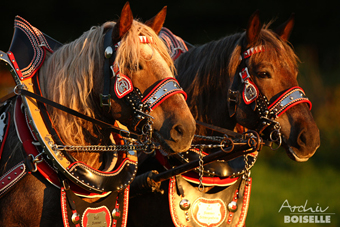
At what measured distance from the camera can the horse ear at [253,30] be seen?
6.73 feet

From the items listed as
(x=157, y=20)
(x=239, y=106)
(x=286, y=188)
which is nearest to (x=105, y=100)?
(x=157, y=20)

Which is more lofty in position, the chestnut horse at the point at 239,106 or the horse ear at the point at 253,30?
the horse ear at the point at 253,30

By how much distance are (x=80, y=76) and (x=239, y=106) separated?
786 mm

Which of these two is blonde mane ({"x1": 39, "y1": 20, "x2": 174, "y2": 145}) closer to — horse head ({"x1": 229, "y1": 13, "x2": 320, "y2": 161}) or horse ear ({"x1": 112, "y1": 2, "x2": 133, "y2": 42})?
horse ear ({"x1": 112, "y1": 2, "x2": 133, "y2": 42})

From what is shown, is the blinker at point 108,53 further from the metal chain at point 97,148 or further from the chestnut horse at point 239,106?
the chestnut horse at point 239,106

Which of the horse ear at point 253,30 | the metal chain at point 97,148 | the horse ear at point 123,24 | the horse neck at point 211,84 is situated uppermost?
the horse ear at point 253,30

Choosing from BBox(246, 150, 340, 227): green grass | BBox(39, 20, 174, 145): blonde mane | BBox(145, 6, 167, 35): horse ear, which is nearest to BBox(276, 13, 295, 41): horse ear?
BBox(145, 6, 167, 35): horse ear

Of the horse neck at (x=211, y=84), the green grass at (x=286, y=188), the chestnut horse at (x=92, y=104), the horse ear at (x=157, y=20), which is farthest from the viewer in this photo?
the green grass at (x=286, y=188)

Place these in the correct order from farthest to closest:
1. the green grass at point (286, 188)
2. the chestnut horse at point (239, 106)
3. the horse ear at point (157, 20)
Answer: the green grass at point (286, 188), the chestnut horse at point (239, 106), the horse ear at point (157, 20)

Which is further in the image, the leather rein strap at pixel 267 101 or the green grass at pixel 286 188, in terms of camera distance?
the green grass at pixel 286 188

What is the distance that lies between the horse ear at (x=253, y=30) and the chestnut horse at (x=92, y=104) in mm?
529

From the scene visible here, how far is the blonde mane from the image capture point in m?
1.64

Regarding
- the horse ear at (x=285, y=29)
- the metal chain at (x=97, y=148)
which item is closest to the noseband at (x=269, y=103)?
the horse ear at (x=285, y=29)

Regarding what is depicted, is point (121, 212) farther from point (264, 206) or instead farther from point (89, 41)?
point (264, 206)
